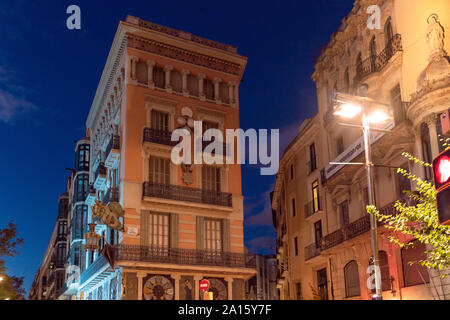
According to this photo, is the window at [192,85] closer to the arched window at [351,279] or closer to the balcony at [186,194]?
the balcony at [186,194]

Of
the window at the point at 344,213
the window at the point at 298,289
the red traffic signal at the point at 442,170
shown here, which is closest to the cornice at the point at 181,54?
the window at the point at 344,213

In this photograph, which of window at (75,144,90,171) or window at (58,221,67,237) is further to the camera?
window at (58,221,67,237)

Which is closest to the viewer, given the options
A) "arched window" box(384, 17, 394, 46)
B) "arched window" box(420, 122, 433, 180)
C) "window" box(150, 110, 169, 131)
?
"arched window" box(420, 122, 433, 180)

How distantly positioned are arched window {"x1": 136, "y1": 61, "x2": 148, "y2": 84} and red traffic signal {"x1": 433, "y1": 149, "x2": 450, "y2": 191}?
30355 mm

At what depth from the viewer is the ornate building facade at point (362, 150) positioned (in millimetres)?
24625

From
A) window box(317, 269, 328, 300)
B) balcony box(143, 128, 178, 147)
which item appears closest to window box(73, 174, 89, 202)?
balcony box(143, 128, 178, 147)

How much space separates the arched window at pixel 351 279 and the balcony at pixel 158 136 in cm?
1457

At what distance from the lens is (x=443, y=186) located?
31.2ft

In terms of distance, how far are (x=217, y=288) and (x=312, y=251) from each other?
7121 mm

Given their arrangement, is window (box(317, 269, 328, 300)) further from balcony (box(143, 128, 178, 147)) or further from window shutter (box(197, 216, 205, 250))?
balcony (box(143, 128, 178, 147))

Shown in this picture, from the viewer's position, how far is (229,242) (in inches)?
1480

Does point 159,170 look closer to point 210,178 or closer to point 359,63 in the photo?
point 210,178

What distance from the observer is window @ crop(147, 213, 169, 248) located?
1382 inches
